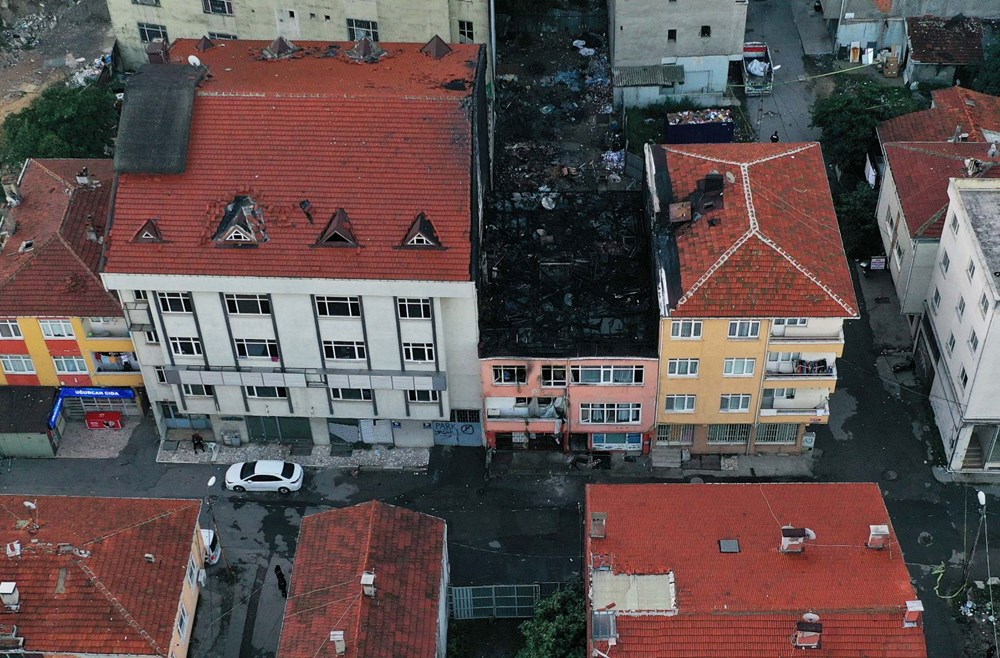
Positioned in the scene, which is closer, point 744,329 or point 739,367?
point 744,329

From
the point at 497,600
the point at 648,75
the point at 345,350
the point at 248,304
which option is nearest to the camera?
the point at 497,600

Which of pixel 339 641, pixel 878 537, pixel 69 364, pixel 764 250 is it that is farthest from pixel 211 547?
pixel 878 537

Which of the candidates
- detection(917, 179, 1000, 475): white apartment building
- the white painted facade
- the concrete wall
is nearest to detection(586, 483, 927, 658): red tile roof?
detection(917, 179, 1000, 475): white apartment building

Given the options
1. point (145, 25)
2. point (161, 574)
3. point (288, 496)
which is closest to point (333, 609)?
point (161, 574)

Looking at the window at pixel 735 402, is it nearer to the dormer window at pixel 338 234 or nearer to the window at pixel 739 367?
the window at pixel 739 367

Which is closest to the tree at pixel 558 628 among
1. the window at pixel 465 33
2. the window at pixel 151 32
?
the window at pixel 465 33

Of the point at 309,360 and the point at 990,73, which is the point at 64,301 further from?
the point at 990,73

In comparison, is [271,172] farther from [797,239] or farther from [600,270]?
[797,239]
